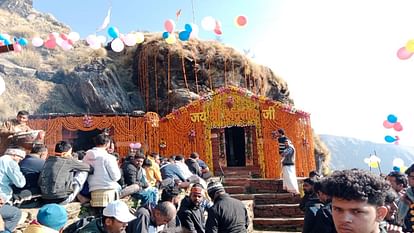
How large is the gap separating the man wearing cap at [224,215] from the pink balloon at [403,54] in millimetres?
4959

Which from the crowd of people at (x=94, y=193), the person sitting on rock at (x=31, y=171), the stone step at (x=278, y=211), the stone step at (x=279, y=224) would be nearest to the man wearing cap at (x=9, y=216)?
the crowd of people at (x=94, y=193)

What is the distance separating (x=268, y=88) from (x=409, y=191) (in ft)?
65.6

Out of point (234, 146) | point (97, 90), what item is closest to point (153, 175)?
point (234, 146)

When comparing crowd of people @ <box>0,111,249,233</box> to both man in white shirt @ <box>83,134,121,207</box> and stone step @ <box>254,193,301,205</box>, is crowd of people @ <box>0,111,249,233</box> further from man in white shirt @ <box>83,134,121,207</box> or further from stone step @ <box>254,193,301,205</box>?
stone step @ <box>254,193,301,205</box>

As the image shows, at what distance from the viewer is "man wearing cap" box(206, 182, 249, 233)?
14.4 feet

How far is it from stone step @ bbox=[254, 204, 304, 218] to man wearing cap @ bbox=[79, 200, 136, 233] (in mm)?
8312

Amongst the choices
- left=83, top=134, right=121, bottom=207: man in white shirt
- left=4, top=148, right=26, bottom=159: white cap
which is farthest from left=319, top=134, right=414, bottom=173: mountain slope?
left=4, top=148, right=26, bottom=159: white cap

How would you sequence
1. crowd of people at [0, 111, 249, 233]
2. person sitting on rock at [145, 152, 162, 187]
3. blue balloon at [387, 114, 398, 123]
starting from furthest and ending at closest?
blue balloon at [387, 114, 398, 123], person sitting on rock at [145, 152, 162, 187], crowd of people at [0, 111, 249, 233]

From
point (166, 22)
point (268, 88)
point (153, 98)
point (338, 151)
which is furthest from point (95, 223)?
point (338, 151)

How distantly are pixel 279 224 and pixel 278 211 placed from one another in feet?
2.00

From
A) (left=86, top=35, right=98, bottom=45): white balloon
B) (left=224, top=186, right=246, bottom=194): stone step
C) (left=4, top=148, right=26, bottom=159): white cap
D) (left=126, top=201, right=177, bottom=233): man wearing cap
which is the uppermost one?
(left=86, top=35, right=98, bottom=45): white balloon

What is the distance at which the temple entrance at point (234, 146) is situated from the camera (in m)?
18.7

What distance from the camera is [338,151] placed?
10756 cm

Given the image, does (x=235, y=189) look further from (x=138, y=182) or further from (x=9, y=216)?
(x=9, y=216)
